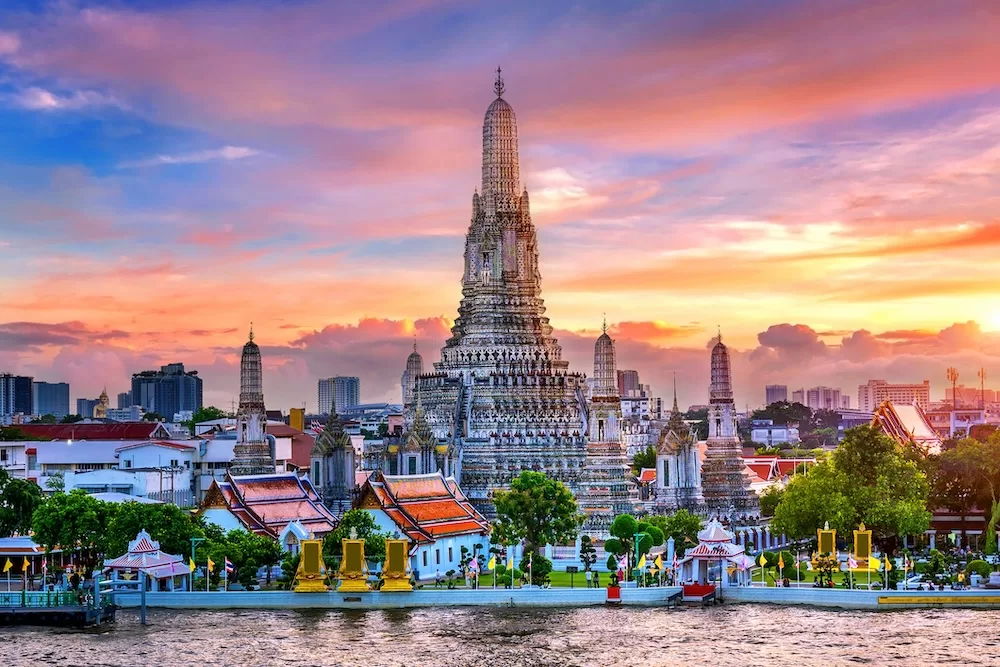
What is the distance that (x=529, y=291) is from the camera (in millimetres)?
113375

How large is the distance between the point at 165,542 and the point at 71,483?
3871cm

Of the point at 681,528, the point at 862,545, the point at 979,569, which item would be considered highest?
the point at 681,528

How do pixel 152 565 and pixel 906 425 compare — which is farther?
pixel 906 425

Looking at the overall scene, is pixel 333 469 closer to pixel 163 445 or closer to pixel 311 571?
pixel 311 571

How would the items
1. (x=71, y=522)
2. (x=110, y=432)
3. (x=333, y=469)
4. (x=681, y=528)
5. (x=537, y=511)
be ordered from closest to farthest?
1. (x=71, y=522)
2. (x=537, y=511)
3. (x=681, y=528)
4. (x=333, y=469)
5. (x=110, y=432)

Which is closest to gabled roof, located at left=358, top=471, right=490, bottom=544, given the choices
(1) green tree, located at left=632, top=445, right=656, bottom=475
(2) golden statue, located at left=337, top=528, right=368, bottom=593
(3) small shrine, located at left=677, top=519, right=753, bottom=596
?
(2) golden statue, located at left=337, top=528, right=368, bottom=593

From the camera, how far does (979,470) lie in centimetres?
9750

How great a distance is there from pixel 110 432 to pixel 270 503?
64.4 m

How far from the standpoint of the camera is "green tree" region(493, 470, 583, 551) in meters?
87.6

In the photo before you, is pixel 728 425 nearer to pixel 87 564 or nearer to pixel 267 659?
pixel 87 564

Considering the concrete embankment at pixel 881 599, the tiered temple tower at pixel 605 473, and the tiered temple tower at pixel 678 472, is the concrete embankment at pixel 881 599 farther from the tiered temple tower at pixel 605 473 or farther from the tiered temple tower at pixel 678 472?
the tiered temple tower at pixel 678 472

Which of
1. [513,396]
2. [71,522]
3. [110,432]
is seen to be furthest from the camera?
[110,432]

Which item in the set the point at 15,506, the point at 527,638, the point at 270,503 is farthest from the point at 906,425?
the point at 527,638

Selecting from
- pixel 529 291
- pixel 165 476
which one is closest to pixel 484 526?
pixel 529 291
